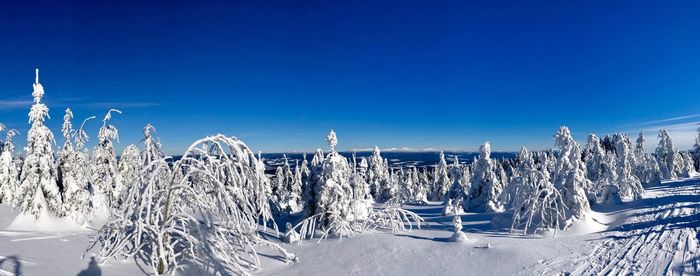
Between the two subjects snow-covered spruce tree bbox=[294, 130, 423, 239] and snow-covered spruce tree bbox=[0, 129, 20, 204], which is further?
snow-covered spruce tree bbox=[0, 129, 20, 204]

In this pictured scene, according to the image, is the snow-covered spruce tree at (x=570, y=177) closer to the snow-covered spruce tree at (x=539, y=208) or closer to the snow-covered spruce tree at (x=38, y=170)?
the snow-covered spruce tree at (x=539, y=208)

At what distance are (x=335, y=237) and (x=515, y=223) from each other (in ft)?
31.4

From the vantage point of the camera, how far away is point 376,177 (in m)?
50.0

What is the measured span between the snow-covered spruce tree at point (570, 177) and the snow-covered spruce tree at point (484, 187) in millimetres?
11196

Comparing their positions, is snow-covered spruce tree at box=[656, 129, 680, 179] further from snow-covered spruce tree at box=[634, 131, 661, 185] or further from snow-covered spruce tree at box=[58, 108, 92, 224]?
snow-covered spruce tree at box=[58, 108, 92, 224]

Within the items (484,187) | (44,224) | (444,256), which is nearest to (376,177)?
(484,187)

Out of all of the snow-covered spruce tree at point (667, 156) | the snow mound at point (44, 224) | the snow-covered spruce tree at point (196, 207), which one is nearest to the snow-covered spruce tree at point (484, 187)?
the snow-covered spruce tree at point (196, 207)

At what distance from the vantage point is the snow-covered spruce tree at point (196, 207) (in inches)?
362

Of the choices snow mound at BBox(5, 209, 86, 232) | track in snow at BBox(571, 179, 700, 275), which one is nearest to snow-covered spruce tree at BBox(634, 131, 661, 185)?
track in snow at BBox(571, 179, 700, 275)

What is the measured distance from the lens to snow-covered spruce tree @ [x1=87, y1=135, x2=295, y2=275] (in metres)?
9.20

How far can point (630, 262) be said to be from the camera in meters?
Answer: 12.6

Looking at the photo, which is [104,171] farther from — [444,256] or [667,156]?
[667,156]

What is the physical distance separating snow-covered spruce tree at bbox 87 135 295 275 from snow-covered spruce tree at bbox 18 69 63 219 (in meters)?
17.1

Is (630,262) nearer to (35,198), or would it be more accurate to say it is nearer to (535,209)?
(535,209)
